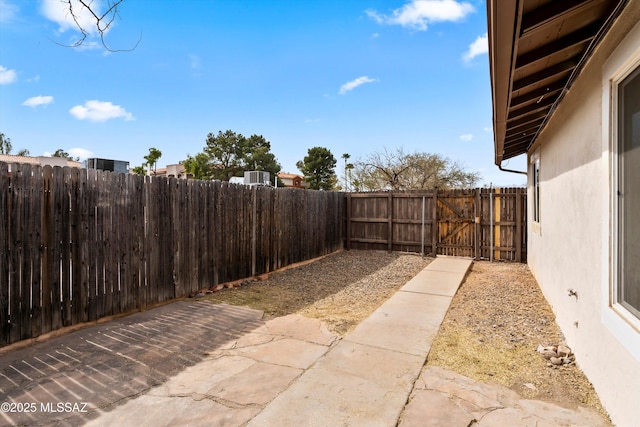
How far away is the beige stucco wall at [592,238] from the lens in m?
1.91

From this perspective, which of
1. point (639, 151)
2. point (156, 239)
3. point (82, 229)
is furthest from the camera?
point (156, 239)

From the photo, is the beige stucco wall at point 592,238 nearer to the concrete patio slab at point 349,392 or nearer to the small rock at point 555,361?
the small rock at point 555,361

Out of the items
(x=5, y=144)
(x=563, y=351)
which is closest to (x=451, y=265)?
(x=563, y=351)

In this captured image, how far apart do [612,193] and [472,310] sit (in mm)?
2916

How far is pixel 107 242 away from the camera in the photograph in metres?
3.99

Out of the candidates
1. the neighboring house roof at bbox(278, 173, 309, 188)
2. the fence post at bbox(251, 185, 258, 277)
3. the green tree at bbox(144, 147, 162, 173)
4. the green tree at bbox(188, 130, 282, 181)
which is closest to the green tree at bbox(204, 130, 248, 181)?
the green tree at bbox(188, 130, 282, 181)

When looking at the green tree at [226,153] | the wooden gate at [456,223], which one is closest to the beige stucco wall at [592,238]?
the wooden gate at [456,223]

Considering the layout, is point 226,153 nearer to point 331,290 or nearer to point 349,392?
point 331,290

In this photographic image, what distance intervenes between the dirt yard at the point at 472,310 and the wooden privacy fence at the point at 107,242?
800mm

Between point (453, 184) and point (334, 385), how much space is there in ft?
55.7

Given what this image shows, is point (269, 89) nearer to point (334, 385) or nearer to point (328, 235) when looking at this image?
point (328, 235)

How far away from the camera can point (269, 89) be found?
1553 cm

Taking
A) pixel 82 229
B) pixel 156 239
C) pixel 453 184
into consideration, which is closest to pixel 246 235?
pixel 156 239

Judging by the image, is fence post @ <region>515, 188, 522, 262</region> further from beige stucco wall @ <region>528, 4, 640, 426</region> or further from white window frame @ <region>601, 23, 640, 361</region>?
white window frame @ <region>601, 23, 640, 361</region>
